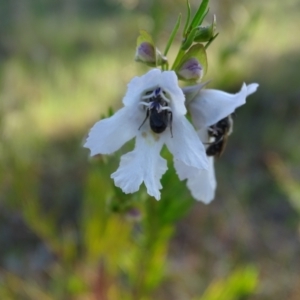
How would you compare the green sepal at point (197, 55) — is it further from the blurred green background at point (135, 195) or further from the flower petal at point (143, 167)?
the blurred green background at point (135, 195)

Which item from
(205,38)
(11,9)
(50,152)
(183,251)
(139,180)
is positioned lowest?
(183,251)

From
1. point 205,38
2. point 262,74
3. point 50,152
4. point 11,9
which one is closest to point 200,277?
point 50,152

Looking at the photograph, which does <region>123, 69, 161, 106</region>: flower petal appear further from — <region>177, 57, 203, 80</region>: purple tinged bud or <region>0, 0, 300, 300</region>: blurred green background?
<region>0, 0, 300, 300</region>: blurred green background

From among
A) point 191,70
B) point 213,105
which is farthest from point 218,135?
Result: point 191,70

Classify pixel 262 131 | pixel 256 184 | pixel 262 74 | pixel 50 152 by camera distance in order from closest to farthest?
1. pixel 256 184
2. pixel 50 152
3. pixel 262 131
4. pixel 262 74

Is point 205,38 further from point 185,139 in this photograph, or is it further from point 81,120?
point 81,120

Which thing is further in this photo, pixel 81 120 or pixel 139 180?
pixel 81 120

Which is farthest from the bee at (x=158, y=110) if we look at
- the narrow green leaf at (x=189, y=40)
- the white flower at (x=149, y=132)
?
the narrow green leaf at (x=189, y=40)
